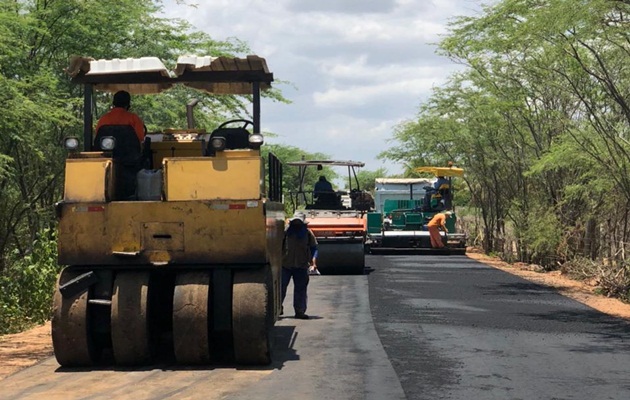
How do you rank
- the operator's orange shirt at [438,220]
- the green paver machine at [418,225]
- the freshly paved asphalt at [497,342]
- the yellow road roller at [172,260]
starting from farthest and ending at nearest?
the green paver machine at [418,225], the operator's orange shirt at [438,220], the yellow road roller at [172,260], the freshly paved asphalt at [497,342]

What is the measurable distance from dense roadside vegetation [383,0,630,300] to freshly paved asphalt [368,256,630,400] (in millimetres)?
3237

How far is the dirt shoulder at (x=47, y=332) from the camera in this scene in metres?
10.9

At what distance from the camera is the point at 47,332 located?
1380 cm

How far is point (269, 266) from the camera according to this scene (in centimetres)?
1061

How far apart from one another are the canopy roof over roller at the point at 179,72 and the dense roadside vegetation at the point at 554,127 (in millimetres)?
6764

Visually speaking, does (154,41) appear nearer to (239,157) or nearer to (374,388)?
(239,157)

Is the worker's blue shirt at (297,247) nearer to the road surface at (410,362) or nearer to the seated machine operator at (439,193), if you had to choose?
the road surface at (410,362)

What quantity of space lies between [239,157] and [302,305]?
4695 millimetres

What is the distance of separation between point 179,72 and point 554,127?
1693cm

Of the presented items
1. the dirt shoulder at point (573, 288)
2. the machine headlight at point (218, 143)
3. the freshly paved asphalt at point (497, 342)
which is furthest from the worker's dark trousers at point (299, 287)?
the dirt shoulder at point (573, 288)

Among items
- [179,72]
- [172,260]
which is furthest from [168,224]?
[179,72]

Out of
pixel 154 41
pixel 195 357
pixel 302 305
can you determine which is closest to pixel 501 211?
pixel 154 41

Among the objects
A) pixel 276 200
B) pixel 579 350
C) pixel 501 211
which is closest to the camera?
pixel 579 350

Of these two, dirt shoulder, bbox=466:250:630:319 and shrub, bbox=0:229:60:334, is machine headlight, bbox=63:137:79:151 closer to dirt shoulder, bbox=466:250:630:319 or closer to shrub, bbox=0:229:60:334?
shrub, bbox=0:229:60:334
